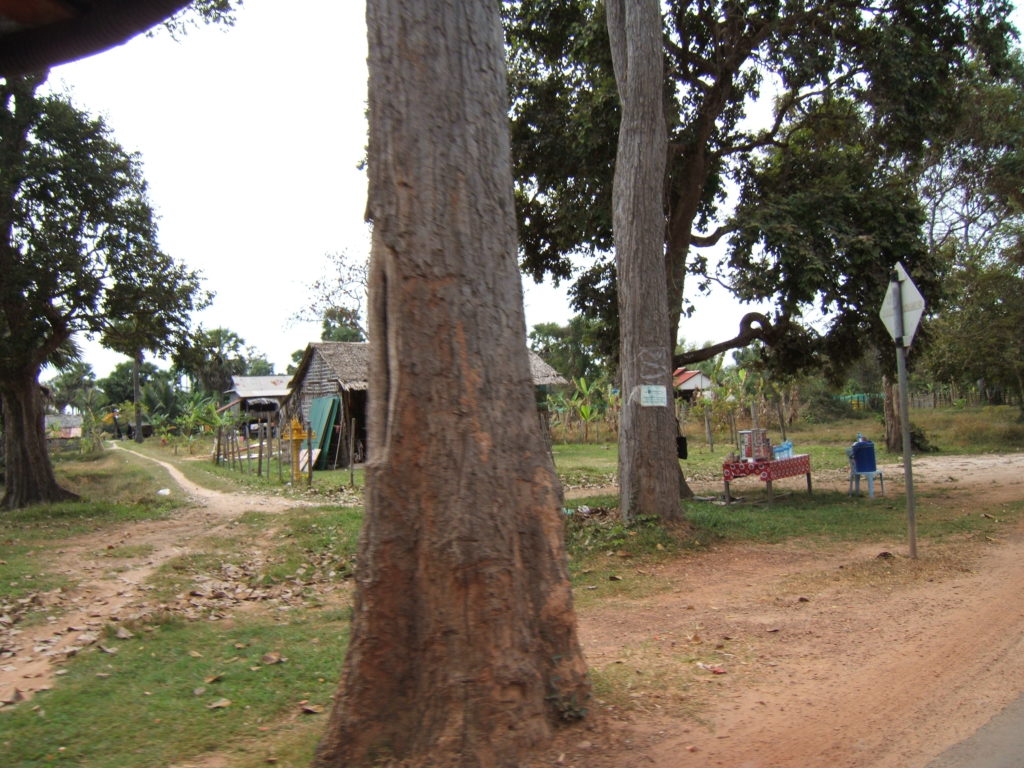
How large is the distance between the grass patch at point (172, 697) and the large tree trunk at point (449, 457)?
1.17 meters

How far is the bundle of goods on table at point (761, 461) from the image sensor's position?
541 inches

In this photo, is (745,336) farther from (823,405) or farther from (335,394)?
(823,405)

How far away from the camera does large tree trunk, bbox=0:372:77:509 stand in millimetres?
18281

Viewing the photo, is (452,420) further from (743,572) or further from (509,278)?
(743,572)

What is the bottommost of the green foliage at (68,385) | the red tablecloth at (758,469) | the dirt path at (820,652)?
the dirt path at (820,652)

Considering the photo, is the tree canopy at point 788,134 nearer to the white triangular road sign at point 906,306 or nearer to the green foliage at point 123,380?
the white triangular road sign at point 906,306

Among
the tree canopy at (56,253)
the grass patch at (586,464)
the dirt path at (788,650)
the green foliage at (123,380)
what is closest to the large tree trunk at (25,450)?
the tree canopy at (56,253)

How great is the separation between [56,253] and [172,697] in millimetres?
13490

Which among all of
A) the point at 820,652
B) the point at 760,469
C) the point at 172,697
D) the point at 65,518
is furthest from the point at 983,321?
the point at 172,697

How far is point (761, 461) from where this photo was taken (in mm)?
13883

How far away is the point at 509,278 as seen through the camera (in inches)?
181

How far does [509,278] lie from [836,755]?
300 centimetres

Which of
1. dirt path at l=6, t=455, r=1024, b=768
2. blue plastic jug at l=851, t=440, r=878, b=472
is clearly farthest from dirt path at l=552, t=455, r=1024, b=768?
blue plastic jug at l=851, t=440, r=878, b=472

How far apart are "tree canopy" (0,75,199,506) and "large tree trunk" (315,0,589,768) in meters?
14.2
